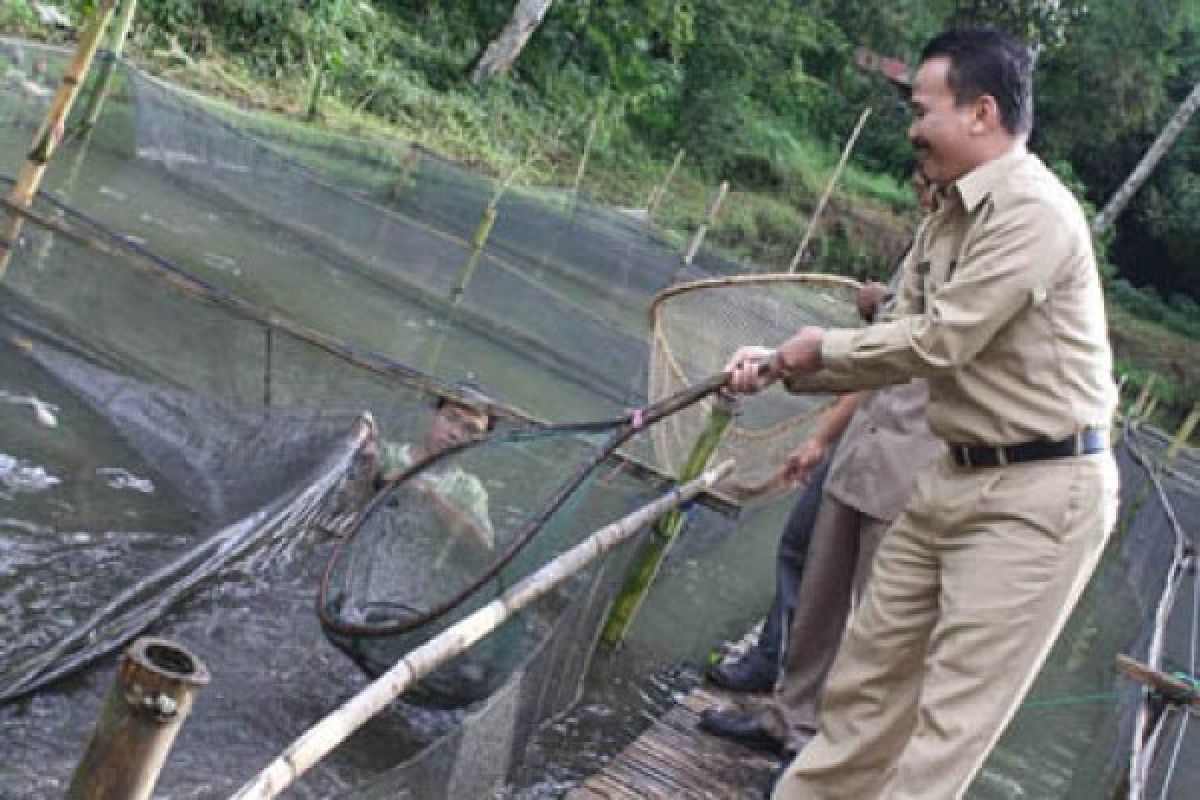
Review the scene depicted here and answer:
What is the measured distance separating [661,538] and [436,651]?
1.78 m

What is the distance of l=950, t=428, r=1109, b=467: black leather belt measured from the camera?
2.49 metres

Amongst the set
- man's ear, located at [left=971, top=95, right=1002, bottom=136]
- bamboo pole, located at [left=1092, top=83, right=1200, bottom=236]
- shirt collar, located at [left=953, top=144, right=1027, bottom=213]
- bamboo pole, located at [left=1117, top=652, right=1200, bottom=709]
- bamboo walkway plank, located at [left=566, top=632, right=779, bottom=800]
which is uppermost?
bamboo pole, located at [left=1092, top=83, right=1200, bottom=236]

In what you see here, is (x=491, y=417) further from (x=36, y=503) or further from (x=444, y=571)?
(x=36, y=503)

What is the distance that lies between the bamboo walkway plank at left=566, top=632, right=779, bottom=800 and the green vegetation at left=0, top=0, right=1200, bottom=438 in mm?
7805

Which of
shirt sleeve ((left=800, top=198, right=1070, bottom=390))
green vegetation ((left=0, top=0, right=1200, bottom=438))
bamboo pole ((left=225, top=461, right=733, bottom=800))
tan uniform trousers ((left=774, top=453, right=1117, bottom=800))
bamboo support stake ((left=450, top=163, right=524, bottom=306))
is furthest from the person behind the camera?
green vegetation ((left=0, top=0, right=1200, bottom=438))

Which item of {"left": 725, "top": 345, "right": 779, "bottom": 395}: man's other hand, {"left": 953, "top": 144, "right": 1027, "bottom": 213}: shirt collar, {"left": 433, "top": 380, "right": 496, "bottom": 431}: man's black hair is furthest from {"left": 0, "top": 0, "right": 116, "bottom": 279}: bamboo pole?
{"left": 953, "top": 144, "right": 1027, "bottom": 213}: shirt collar

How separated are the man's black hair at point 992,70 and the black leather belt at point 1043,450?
586 mm

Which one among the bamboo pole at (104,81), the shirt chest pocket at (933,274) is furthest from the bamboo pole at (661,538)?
the bamboo pole at (104,81)

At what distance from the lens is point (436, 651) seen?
2.31 meters

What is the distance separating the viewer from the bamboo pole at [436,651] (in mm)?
1740

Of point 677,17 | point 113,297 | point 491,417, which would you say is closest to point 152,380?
point 113,297

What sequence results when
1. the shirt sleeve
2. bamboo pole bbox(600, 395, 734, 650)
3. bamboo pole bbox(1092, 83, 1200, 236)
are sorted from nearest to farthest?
the shirt sleeve
bamboo pole bbox(600, 395, 734, 650)
bamboo pole bbox(1092, 83, 1200, 236)

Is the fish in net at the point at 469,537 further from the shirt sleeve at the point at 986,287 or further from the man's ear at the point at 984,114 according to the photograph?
the man's ear at the point at 984,114

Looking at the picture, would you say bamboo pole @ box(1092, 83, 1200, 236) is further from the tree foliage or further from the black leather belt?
the black leather belt
